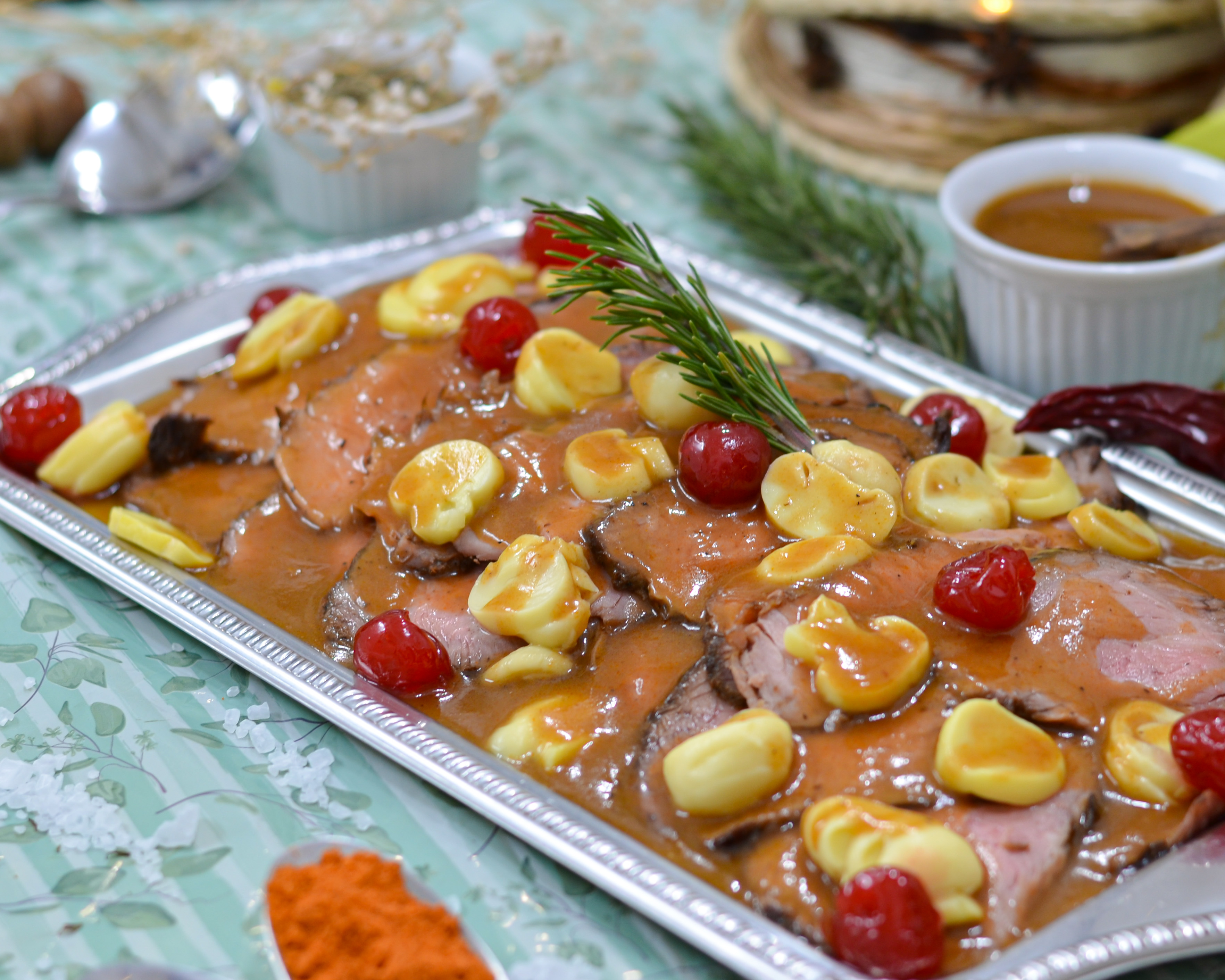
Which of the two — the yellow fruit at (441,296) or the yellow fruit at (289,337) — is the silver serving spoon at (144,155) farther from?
the yellow fruit at (441,296)

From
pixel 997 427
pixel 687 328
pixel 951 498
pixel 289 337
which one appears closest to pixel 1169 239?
pixel 997 427

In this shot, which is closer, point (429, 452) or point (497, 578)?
point (497, 578)

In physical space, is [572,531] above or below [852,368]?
above

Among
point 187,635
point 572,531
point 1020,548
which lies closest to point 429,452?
point 572,531

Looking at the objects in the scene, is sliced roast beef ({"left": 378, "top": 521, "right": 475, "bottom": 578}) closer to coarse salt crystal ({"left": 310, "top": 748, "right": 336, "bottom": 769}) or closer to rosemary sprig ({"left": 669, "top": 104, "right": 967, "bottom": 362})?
coarse salt crystal ({"left": 310, "top": 748, "right": 336, "bottom": 769})

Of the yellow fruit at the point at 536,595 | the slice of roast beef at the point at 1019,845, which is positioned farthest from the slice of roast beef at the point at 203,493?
the slice of roast beef at the point at 1019,845

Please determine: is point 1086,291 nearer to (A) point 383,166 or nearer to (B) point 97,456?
(A) point 383,166

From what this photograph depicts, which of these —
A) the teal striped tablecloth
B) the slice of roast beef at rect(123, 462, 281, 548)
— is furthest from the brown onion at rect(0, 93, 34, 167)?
the teal striped tablecloth

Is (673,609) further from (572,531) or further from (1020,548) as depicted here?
(1020,548)
